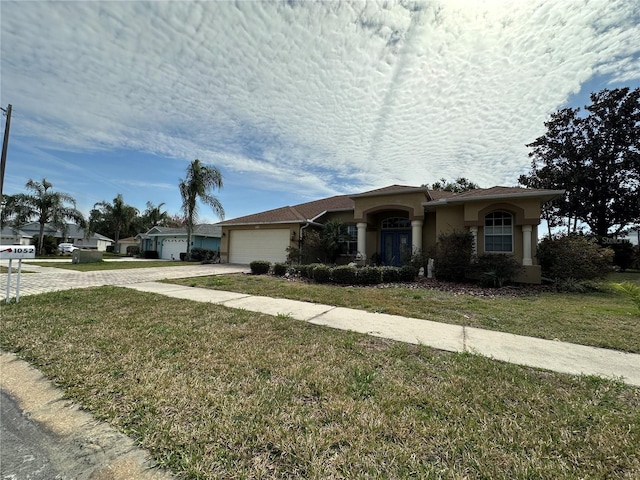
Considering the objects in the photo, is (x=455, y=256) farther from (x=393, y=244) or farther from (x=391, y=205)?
(x=393, y=244)

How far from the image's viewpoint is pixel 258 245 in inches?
809

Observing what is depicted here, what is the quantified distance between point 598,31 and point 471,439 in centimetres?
1122

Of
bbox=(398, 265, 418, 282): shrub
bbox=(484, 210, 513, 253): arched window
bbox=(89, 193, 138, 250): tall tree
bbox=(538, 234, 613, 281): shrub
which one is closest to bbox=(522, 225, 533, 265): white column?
bbox=(484, 210, 513, 253): arched window

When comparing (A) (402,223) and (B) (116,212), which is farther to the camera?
(B) (116,212)

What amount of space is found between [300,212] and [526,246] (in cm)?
1315

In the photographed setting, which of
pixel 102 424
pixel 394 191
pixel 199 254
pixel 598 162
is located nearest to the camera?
pixel 102 424

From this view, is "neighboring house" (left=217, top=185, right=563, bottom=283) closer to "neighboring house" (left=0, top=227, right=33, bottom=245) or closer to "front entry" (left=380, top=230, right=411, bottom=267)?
"front entry" (left=380, top=230, right=411, bottom=267)

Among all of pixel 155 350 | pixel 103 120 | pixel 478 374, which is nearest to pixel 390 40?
pixel 478 374

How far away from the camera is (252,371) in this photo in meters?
3.27

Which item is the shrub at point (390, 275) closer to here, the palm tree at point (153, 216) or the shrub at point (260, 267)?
the shrub at point (260, 267)

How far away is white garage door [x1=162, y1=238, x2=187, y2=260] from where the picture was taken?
29094mm

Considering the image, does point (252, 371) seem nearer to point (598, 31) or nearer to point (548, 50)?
point (548, 50)

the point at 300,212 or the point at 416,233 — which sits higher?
the point at 300,212

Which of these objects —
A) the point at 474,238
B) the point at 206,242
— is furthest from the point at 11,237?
the point at 474,238
